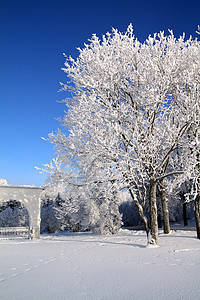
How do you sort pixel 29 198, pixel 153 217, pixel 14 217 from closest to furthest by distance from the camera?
pixel 153 217 < pixel 29 198 < pixel 14 217

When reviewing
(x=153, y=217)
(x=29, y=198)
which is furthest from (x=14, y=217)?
(x=153, y=217)

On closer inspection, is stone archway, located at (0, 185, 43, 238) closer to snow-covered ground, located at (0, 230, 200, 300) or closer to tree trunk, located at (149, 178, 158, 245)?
tree trunk, located at (149, 178, 158, 245)

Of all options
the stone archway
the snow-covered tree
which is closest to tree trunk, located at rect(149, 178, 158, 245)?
the snow-covered tree

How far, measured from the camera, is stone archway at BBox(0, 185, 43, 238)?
1709 centimetres

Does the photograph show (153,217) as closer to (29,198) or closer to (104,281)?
(104,281)

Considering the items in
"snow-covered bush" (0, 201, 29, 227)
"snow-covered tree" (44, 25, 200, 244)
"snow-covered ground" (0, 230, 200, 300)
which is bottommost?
"snow-covered bush" (0, 201, 29, 227)

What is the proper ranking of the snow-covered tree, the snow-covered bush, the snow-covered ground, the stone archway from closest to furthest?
the snow-covered ground → the snow-covered tree → the stone archway → the snow-covered bush

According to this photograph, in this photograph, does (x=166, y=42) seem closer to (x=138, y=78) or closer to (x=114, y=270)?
(x=138, y=78)

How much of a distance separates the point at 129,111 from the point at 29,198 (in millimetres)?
12090

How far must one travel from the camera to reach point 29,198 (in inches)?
692

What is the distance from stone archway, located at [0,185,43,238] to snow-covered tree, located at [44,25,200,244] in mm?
8397

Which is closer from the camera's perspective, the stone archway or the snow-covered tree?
the snow-covered tree

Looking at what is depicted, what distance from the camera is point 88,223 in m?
22.2

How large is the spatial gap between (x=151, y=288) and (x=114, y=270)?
147cm
